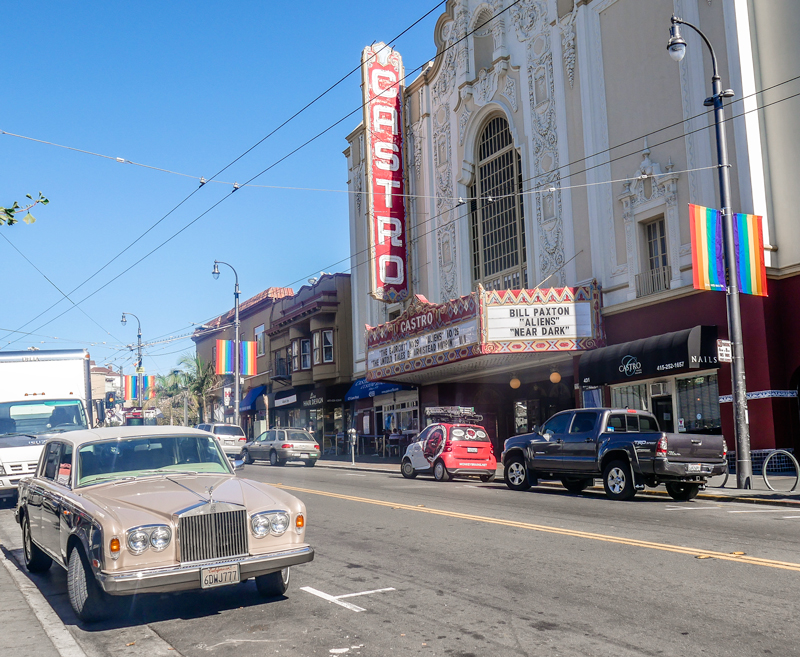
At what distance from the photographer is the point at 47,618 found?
22.4ft

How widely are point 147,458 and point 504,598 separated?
381 centimetres

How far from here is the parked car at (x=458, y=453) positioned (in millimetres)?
21219

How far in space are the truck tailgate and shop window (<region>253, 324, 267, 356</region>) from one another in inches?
1561

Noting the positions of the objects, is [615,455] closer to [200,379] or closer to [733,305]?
[733,305]

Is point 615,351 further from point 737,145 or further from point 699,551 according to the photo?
point 699,551

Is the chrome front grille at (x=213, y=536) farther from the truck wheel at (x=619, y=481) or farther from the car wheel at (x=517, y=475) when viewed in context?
the car wheel at (x=517, y=475)

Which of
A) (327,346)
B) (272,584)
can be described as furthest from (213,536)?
(327,346)

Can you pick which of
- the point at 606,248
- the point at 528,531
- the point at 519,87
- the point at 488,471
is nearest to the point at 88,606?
the point at 528,531

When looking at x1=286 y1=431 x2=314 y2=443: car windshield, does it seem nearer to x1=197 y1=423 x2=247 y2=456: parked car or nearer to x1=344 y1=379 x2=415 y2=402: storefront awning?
x1=197 y1=423 x2=247 y2=456: parked car

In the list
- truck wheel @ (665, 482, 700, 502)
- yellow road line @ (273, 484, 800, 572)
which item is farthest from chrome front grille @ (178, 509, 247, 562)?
truck wheel @ (665, 482, 700, 502)

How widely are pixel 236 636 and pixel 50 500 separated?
112 inches

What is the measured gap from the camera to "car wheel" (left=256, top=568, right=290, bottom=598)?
7.16 meters

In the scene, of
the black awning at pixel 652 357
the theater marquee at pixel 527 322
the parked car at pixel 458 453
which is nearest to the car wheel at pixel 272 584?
the parked car at pixel 458 453

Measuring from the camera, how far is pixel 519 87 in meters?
29.4
